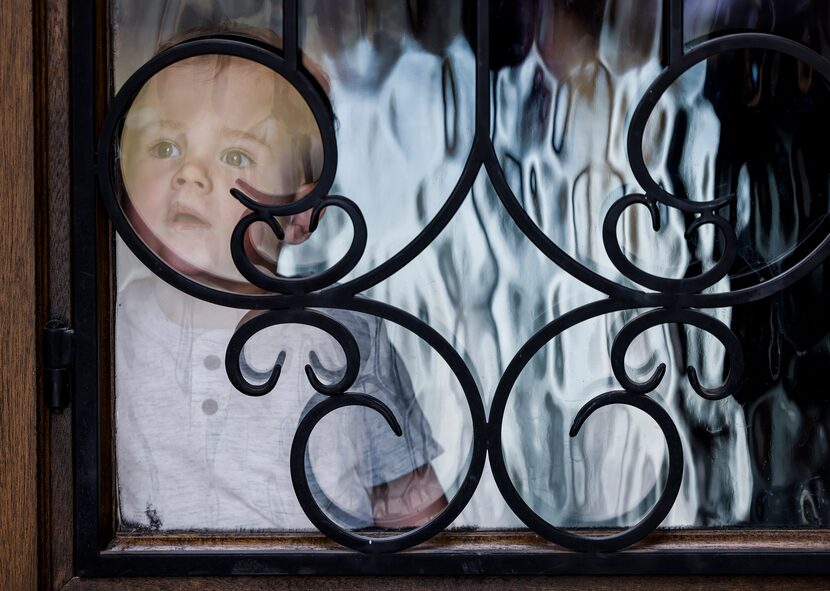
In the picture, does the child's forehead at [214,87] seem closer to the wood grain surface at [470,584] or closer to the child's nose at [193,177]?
the child's nose at [193,177]

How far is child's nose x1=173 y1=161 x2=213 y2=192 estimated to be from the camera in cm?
71

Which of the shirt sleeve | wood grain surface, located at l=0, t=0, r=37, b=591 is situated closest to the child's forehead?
wood grain surface, located at l=0, t=0, r=37, b=591

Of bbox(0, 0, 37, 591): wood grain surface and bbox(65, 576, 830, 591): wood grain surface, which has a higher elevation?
bbox(0, 0, 37, 591): wood grain surface

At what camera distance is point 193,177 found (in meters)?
0.71

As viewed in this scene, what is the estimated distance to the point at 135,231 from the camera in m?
0.70

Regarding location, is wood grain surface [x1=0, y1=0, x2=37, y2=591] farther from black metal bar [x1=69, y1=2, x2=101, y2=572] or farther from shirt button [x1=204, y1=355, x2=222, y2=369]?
shirt button [x1=204, y1=355, x2=222, y2=369]

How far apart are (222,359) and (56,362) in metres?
0.14

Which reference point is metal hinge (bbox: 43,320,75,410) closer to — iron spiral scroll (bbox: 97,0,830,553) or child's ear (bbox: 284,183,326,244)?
iron spiral scroll (bbox: 97,0,830,553)

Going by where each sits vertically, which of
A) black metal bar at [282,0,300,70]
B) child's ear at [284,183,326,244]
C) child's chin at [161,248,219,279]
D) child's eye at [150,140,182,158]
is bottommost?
child's chin at [161,248,219,279]

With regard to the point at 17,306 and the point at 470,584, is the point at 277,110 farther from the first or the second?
the point at 470,584

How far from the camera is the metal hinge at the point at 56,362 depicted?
69 cm

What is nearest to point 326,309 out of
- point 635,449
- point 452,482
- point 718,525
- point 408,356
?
point 408,356

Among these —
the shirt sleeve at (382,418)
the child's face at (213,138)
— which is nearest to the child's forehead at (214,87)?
the child's face at (213,138)

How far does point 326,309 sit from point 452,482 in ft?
0.65
